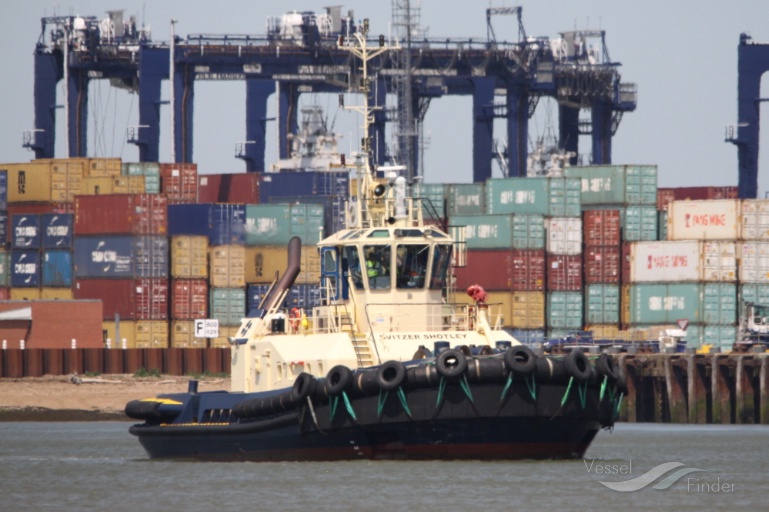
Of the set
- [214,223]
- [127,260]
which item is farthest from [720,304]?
[127,260]

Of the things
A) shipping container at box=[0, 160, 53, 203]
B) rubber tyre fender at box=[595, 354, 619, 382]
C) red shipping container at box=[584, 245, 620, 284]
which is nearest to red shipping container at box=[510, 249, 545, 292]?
red shipping container at box=[584, 245, 620, 284]

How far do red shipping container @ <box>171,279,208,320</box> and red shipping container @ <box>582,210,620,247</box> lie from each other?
49.2ft

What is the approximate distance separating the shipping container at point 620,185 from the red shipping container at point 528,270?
5.26 metres

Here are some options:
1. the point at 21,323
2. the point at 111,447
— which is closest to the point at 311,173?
the point at 21,323

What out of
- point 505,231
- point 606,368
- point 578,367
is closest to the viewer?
point 578,367

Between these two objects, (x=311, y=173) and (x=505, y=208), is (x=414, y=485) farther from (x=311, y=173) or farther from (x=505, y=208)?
(x=311, y=173)

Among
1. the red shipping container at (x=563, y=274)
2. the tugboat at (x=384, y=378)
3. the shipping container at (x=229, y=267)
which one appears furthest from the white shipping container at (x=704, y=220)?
the tugboat at (x=384, y=378)

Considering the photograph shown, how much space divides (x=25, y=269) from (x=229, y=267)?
10.6m

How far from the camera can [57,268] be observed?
67938 millimetres

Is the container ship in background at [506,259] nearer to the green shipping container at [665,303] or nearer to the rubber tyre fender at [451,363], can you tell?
the green shipping container at [665,303]

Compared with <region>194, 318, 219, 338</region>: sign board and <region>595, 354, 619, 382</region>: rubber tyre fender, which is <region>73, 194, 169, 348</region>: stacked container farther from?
<region>595, 354, 619, 382</region>: rubber tyre fender

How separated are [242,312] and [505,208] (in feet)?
37.8

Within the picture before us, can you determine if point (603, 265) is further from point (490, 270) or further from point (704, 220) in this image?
point (490, 270)

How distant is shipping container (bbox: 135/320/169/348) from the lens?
63.6 m
